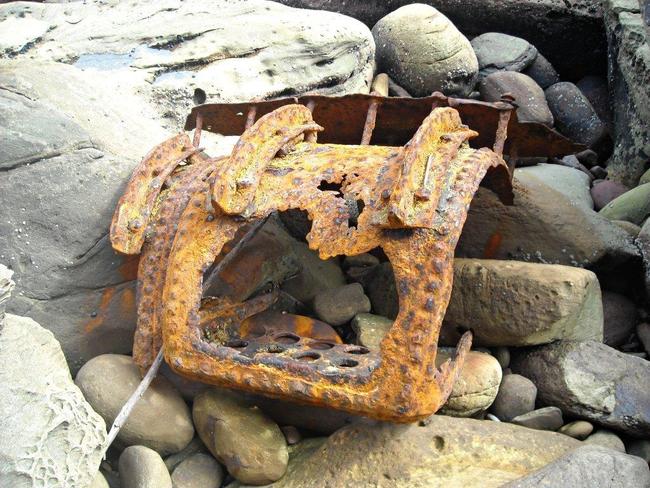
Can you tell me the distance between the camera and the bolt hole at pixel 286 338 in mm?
2877

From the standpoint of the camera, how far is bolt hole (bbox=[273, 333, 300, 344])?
2877mm

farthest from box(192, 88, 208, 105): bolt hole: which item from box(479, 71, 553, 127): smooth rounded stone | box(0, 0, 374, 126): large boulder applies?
box(479, 71, 553, 127): smooth rounded stone

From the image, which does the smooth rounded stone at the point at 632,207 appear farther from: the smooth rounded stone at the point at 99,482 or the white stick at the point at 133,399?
the smooth rounded stone at the point at 99,482

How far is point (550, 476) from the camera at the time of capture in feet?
Answer: 7.54

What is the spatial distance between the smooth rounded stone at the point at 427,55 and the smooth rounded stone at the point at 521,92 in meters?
0.14

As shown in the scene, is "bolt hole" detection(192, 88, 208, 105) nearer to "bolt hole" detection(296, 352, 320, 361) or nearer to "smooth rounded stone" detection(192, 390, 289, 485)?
"smooth rounded stone" detection(192, 390, 289, 485)

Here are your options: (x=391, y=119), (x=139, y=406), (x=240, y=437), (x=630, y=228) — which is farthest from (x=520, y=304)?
(x=139, y=406)

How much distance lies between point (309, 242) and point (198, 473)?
965 millimetres

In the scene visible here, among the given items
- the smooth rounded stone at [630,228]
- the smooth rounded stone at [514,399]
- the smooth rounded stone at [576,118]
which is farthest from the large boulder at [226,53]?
the smooth rounded stone at [514,399]

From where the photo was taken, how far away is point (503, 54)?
19.0ft

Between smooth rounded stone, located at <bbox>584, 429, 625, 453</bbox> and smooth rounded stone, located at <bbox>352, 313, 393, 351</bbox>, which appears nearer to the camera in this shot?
smooth rounded stone, located at <bbox>584, 429, 625, 453</bbox>

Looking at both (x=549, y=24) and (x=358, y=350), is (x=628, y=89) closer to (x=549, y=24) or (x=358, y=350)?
(x=549, y=24)

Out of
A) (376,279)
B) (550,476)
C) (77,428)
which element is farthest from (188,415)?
(550,476)

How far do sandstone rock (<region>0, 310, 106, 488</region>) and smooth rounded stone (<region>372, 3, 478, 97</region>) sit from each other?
3.77m
